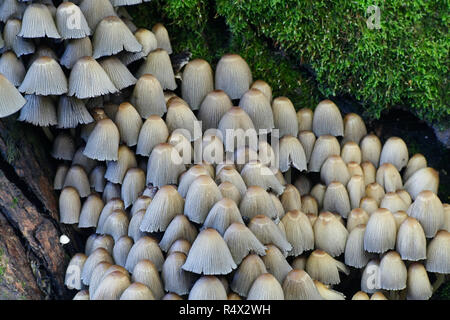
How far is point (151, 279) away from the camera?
2.30m

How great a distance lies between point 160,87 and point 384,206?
1.06 metres

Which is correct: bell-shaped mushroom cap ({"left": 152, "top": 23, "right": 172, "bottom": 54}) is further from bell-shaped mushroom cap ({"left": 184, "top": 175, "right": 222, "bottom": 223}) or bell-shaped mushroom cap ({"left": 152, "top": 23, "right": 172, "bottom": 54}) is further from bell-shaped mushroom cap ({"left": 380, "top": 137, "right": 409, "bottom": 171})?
bell-shaped mushroom cap ({"left": 380, "top": 137, "right": 409, "bottom": 171})

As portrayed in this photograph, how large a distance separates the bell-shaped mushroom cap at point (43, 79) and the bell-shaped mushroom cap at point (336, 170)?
1.15 metres

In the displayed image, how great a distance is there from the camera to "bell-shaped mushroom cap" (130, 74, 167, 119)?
2824 millimetres

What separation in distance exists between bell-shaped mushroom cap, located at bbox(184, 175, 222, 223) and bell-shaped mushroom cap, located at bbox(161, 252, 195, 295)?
180mm

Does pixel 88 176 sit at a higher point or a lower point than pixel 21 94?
lower

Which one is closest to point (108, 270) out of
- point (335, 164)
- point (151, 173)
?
point (151, 173)

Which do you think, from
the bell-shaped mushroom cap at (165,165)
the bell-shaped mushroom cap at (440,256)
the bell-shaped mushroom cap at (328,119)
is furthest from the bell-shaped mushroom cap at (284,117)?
the bell-shaped mushroom cap at (440,256)

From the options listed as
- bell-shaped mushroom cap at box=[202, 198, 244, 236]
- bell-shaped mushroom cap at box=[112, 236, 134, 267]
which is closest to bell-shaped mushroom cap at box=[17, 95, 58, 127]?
bell-shaped mushroom cap at box=[112, 236, 134, 267]

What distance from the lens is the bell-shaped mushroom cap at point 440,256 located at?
2.60 metres

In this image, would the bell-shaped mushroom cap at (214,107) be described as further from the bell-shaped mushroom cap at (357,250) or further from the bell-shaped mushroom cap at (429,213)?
the bell-shaped mushroom cap at (429,213)

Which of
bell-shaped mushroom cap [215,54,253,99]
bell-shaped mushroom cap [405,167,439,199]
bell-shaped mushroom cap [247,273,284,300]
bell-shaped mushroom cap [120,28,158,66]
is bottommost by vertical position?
bell-shaped mushroom cap [247,273,284,300]

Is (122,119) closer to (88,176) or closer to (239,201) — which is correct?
(88,176)

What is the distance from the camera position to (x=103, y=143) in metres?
2.72
